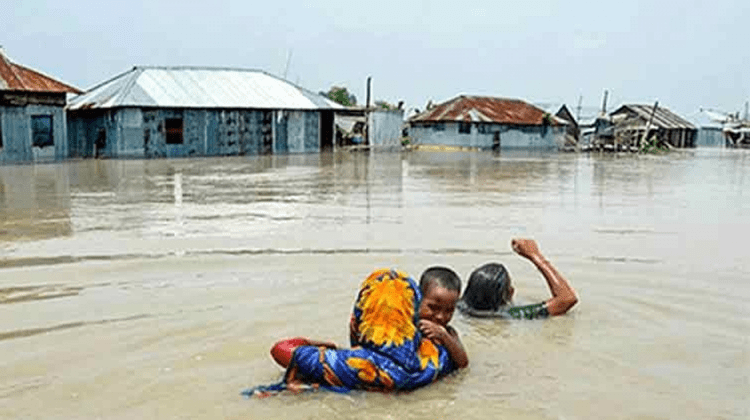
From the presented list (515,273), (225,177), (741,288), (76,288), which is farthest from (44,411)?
(225,177)

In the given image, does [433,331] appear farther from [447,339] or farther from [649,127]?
[649,127]

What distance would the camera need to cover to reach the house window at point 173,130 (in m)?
30.1

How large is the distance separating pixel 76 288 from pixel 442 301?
11.4 ft

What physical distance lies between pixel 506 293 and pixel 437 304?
1507mm

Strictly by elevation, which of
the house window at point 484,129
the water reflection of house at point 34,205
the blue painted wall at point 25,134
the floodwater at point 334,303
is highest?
the house window at point 484,129

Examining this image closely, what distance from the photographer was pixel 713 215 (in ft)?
36.9

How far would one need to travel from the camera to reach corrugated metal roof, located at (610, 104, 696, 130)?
54366 mm

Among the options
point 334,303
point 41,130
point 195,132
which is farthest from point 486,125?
point 334,303

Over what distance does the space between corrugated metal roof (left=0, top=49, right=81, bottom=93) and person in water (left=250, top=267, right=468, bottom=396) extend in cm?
2383

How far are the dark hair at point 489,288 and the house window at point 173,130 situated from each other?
26.8m

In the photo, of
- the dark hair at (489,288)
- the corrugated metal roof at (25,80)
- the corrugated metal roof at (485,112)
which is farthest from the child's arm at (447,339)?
the corrugated metal roof at (485,112)

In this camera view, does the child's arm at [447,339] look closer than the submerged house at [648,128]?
Yes

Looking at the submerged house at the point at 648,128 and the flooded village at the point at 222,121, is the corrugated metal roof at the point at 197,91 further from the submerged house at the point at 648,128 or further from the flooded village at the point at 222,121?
the submerged house at the point at 648,128

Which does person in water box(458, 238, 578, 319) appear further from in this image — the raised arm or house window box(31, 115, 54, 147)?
house window box(31, 115, 54, 147)
